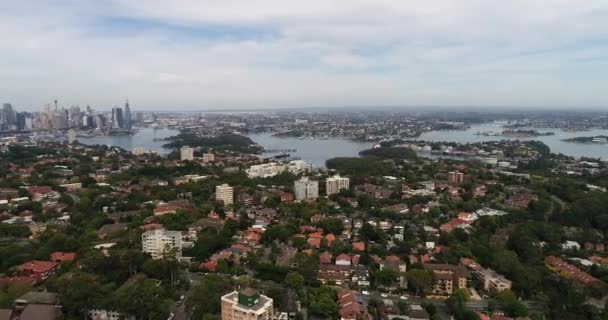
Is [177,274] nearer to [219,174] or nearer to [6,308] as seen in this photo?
[6,308]

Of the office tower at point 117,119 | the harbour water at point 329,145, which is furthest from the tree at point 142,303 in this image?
the office tower at point 117,119

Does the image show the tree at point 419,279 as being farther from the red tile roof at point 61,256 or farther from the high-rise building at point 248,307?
the red tile roof at point 61,256

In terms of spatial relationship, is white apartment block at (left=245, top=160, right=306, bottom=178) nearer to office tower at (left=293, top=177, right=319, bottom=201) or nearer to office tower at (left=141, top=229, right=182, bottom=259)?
office tower at (left=293, top=177, right=319, bottom=201)

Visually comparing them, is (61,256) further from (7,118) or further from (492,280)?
(7,118)

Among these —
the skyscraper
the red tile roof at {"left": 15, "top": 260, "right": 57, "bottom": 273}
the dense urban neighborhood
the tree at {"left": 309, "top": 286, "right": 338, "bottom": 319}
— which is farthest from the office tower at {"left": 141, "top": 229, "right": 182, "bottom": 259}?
the skyscraper

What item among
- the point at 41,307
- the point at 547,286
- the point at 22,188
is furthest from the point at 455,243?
the point at 22,188

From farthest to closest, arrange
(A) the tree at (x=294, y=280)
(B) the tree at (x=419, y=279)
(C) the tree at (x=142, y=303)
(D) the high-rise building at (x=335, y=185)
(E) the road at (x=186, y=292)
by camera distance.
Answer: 1. (D) the high-rise building at (x=335, y=185)
2. (B) the tree at (x=419, y=279)
3. (A) the tree at (x=294, y=280)
4. (E) the road at (x=186, y=292)
5. (C) the tree at (x=142, y=303)

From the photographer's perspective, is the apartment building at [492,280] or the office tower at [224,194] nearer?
the apartment building at [492,280]
